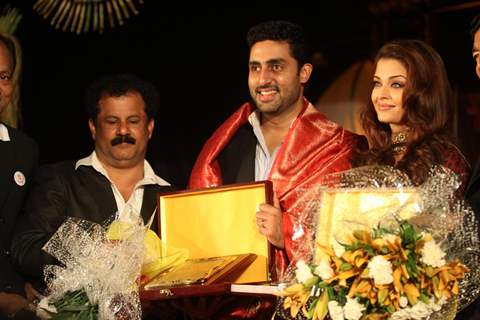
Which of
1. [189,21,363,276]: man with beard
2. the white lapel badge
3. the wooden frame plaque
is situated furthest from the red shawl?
the white lapel badge

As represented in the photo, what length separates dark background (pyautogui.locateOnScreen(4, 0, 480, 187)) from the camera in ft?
17.6

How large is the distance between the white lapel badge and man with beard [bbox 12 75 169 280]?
5 centimetres

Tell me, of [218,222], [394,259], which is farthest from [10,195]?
[394,259]

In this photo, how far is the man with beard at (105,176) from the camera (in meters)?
3.91

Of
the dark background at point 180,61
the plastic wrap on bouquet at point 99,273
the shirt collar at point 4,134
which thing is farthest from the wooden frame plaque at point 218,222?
the dark background at point 180,61

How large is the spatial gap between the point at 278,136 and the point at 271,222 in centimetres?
55

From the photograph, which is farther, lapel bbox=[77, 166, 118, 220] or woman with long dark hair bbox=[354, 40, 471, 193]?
lapel bbox=[77, 166, 118, 220]

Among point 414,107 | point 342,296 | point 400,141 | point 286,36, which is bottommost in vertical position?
point 342,296

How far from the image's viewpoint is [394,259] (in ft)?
9.73

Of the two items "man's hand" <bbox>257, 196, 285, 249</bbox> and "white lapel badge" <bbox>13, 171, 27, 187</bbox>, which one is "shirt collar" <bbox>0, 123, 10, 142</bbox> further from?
"man's hand" <bbox>257, 196, 285, 249</bbox>

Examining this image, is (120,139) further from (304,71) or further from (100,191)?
(304,71)

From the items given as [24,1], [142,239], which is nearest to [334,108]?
[24,1]

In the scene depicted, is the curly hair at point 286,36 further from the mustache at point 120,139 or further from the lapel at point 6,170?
the lapel at point 6,170

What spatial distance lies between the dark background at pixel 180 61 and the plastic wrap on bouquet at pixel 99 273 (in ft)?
5.46
